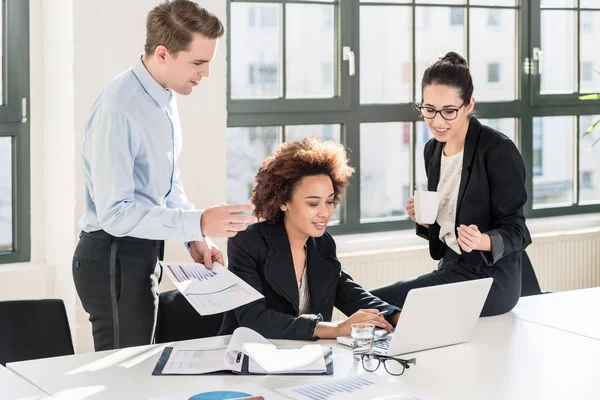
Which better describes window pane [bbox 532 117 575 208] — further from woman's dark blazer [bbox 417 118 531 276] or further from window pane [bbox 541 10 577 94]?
woman's dark blazer [bbox 417 118 531 276]

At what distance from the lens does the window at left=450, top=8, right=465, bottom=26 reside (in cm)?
518

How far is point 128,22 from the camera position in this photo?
3898 mm

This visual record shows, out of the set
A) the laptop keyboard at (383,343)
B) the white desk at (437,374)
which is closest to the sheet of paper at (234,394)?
the white desk at (437,374)

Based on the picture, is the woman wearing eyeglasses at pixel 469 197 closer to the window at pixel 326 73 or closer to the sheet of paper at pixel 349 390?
the sheet of paper at pixel 349 390

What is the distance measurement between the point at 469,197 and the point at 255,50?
6.31ft

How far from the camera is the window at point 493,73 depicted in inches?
211

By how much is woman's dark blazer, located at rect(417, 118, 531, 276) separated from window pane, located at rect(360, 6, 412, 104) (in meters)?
1.88

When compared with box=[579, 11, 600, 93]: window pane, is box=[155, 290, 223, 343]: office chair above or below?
below

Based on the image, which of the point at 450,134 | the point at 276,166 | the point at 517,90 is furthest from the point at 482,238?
the point at 517,90

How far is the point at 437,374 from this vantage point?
230cm

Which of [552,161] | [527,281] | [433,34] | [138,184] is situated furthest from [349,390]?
[552,161]

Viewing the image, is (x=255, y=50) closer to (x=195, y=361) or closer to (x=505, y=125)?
(x=505, y=125)

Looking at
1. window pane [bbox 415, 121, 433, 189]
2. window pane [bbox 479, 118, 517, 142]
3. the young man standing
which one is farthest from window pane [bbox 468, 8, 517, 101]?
the young man standing

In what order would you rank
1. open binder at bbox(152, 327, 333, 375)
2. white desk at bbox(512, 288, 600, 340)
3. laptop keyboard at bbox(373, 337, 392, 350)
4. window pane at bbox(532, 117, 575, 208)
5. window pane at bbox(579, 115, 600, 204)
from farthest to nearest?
window pane at bbox(579, 115, 600, 204), window pane at bbox(532, 117, 575, 208), white desk at bbox(512, 288, 600, 340), laptop keyboard at bbox(373, 337, 392, 350), open binder at bbox(152, 327, 333, 375)
